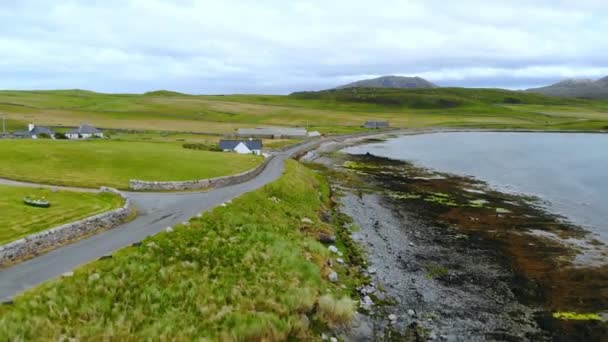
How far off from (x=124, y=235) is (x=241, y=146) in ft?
206

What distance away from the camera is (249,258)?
26125 mm

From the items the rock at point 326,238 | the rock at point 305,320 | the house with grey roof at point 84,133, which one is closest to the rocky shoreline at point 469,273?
the rock at point 305,320

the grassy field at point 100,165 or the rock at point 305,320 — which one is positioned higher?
the grassy field at point 100,165

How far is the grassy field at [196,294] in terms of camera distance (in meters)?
17.8

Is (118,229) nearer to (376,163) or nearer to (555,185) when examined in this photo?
(555,185)

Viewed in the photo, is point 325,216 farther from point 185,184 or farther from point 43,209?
point 43,209

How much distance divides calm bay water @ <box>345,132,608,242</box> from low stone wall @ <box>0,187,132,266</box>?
38.6 metres

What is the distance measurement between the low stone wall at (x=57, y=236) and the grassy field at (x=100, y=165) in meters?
13.0

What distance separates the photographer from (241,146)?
9050 centimetres

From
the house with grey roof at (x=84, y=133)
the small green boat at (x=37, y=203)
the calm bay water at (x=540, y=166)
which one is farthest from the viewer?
the house with grey roof at (x=84, y=133)

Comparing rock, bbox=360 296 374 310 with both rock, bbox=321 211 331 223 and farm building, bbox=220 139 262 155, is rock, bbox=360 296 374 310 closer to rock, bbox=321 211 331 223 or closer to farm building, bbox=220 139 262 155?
rock, bbox=321 211 331 223

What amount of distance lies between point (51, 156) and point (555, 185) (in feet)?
223

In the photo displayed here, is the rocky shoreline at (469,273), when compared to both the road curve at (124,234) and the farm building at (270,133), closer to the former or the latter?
the road curve at (124,234)

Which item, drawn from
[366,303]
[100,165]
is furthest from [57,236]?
[100,165]
